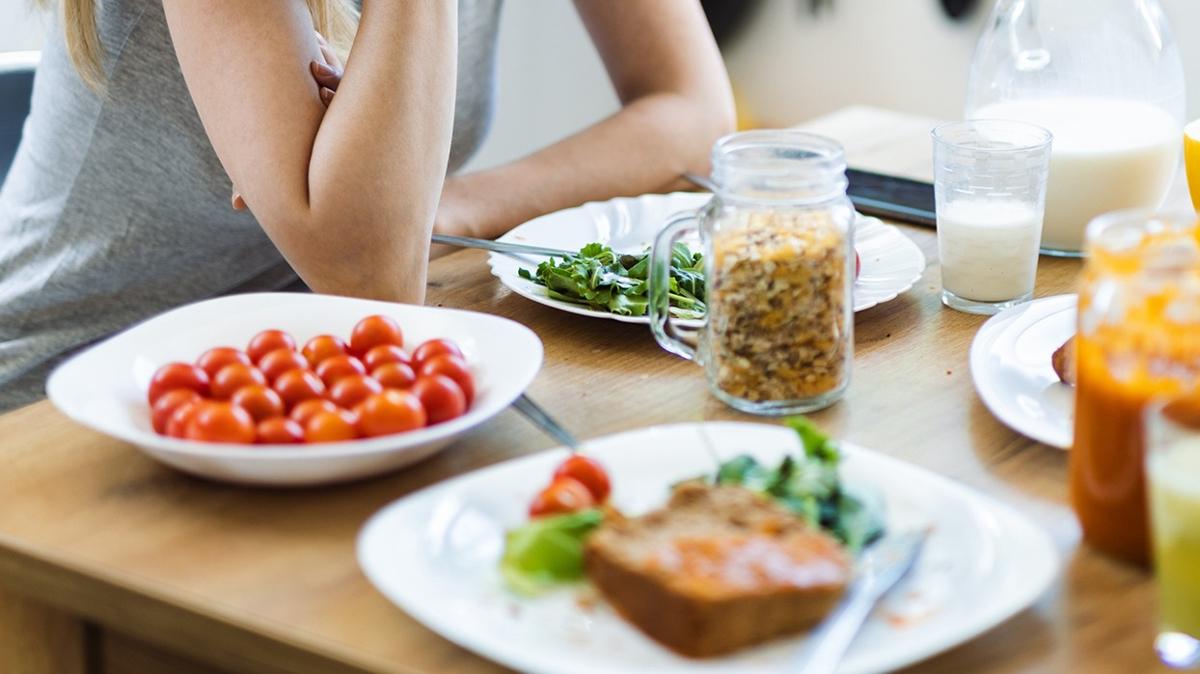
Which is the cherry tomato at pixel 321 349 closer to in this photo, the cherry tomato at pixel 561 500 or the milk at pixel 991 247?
the cherry tomato at pixel 561 500

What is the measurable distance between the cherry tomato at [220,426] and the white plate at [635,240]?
0.33 m

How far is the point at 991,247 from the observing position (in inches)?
42.1

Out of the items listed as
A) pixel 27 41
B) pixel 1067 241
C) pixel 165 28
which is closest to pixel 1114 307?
pixel 1067 241

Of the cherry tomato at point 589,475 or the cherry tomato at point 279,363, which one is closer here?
the cherry tomato at point 589,475

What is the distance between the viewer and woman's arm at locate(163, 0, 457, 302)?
1.10 meters

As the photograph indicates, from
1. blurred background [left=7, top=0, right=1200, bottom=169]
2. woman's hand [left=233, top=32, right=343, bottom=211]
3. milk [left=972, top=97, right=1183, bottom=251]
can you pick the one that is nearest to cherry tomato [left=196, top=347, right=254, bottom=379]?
woman's hand [left=233, top=32, right=343, bottom=211]

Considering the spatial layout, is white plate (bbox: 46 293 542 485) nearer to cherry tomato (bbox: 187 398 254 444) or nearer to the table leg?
cherry tomato (bbox: 187 398 254 444)

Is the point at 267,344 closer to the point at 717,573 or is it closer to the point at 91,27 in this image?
the point at 717,573

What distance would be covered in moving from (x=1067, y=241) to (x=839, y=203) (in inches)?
16.5

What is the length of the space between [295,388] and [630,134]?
74cm

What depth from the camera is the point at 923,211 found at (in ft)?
4.38

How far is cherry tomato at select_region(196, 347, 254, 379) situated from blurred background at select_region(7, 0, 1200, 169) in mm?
1860

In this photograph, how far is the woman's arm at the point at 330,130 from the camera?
1.10 metres

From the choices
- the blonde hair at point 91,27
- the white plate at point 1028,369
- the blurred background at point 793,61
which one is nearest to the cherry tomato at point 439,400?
→ the white plate at point 1028,369
